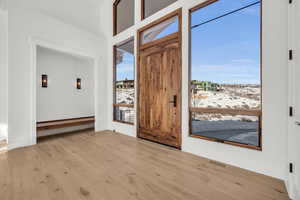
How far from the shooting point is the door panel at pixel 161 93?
2.93 metres

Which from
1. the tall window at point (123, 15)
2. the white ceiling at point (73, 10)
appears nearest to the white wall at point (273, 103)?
the tall window at point (123, 15)

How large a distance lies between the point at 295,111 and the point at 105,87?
176 inches

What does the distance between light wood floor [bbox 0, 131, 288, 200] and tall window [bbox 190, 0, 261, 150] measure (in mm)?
530

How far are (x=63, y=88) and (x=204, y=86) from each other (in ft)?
15.0

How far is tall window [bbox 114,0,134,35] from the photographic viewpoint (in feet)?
13.7

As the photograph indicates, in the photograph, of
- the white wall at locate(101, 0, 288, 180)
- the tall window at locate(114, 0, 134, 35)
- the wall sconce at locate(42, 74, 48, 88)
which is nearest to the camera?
the white wall at locate(101, 0, 288, 180)

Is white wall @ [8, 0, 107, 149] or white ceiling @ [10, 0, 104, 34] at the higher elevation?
white ceiling @ [10, 0, 104, 34]

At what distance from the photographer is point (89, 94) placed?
5504mm

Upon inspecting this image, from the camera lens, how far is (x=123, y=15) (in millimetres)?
4453

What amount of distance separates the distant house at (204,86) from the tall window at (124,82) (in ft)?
6.24

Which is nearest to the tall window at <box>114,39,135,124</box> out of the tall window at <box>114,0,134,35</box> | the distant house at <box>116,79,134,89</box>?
the distant house at <box>116,79,134,89</box>

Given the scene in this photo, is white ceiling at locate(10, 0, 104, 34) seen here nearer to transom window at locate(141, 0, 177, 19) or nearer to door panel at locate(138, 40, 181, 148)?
transom window at locate(141, 0, 177, 19)

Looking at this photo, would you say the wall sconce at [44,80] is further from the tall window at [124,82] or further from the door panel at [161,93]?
the door panel at [161,93]

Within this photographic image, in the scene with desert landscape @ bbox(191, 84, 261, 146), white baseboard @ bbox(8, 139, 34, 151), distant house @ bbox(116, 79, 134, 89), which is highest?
distant house @ bbox(116, 79, 134, 89)
